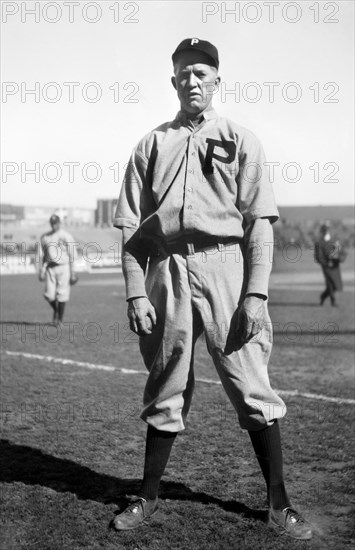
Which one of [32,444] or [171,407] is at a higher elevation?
[171,407]

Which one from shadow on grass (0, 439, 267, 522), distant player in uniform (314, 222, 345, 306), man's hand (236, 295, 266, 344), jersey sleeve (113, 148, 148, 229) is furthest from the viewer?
distant player in uniform (314, 222, 345, 306)

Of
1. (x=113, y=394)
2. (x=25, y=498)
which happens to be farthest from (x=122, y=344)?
(x=25, y=498)

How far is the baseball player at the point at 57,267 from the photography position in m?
12.5

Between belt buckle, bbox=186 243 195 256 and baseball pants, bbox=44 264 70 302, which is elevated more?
belt buckle, bbox=186 243 195 256

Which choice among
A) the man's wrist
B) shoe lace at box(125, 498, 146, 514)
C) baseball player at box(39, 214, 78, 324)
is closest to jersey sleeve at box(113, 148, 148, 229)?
the man's wrist

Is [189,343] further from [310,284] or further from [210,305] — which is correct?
[310,284]

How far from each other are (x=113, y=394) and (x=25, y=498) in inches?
107

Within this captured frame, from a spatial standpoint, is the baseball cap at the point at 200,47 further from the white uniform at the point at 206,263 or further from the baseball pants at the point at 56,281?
the baseball pants at the point at 56,281

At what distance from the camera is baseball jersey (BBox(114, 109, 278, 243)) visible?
328 cm

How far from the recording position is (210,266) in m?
3.31

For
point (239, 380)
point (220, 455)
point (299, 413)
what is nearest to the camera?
point (239, 380)

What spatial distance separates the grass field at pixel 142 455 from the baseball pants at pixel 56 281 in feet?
10.9

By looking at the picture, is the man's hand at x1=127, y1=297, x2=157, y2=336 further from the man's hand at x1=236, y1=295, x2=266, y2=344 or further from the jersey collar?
the jersey collar

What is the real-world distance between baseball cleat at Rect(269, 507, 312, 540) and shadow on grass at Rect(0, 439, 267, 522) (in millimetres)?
87
